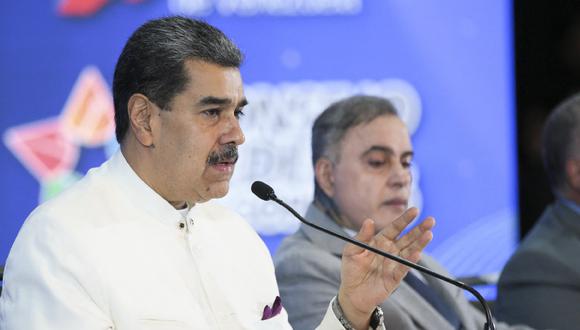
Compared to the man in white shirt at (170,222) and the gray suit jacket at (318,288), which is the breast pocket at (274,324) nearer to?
the man in white shirt at (170,222)

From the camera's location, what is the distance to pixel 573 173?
345cm

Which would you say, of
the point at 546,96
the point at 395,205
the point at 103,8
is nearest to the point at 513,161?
the point at 546,96

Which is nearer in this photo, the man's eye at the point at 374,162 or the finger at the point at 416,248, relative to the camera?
the finger at the point at 416,248

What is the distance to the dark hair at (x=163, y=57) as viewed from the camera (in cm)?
217

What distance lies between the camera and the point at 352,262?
2244 millimetres

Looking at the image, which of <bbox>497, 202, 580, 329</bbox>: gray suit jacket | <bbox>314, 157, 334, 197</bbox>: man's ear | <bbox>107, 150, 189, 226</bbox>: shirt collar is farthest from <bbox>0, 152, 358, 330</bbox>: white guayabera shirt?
<bbox>497, 202, 580, 329</bbox>: gray suit jacket

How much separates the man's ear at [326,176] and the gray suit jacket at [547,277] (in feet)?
2.23

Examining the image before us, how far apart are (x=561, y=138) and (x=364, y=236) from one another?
1490 mm

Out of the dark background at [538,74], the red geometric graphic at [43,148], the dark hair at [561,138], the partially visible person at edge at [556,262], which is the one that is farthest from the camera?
the dark background at [538,74]

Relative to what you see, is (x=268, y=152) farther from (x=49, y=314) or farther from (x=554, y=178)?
(x=49, y=314)

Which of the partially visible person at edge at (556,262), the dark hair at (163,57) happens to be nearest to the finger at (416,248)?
the dark hair at (163,57)

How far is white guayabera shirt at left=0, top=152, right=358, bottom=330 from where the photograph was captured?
195 cm

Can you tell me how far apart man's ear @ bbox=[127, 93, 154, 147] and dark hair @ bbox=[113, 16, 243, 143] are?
0.02 metres

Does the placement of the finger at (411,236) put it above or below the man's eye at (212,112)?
below
